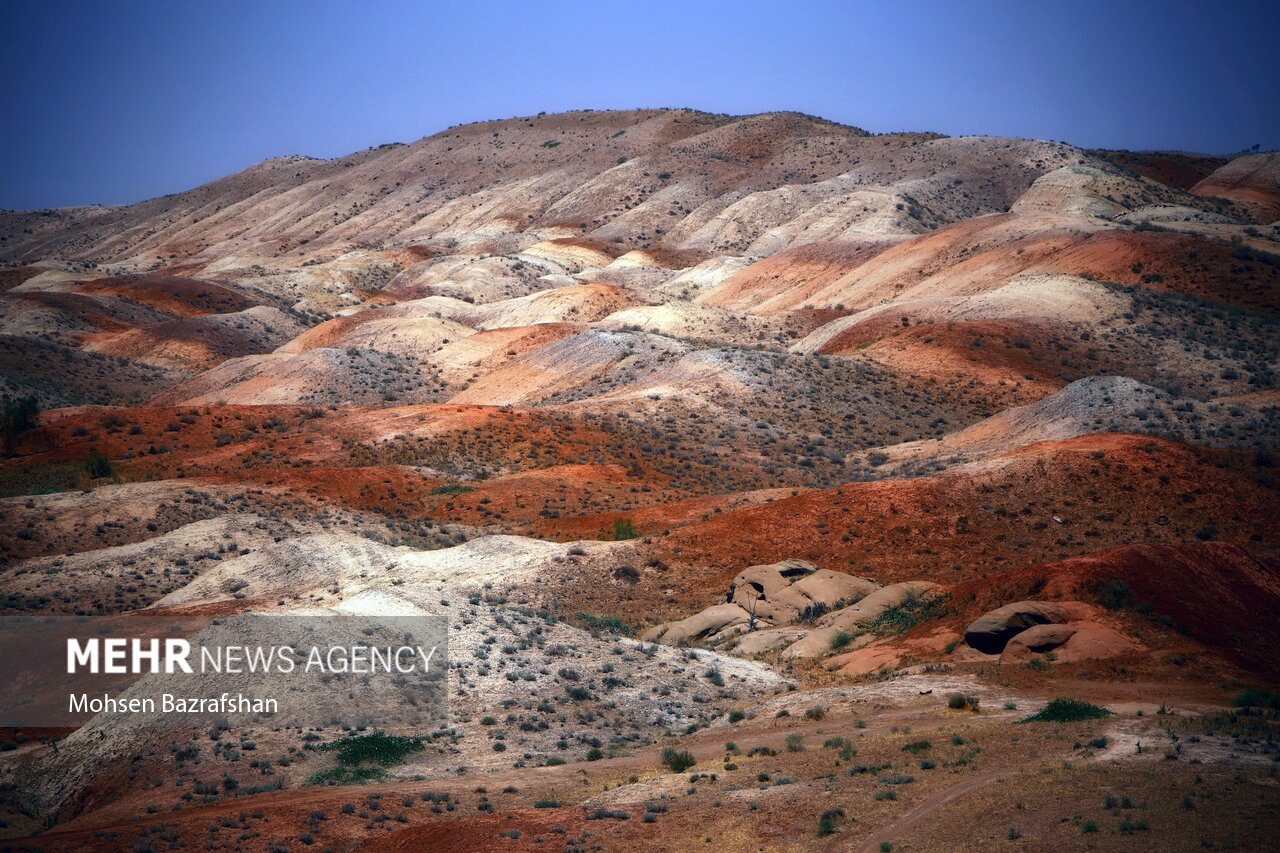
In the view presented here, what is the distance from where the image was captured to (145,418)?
50375 mm

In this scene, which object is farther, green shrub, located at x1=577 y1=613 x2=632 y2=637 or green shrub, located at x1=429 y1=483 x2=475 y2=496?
green shrub, located at x1=429 y1=483 x2=475 y2=496

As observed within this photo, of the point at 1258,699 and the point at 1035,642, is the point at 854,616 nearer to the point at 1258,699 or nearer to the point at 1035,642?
the point at 1035,642

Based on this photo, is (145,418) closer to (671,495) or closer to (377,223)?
(671,495)

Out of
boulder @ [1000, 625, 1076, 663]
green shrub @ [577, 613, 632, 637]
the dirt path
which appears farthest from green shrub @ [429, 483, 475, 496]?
the dirt path

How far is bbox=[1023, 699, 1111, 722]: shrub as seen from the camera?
60.1 feet

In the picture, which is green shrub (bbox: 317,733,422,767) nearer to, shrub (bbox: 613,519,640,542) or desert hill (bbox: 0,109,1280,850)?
desert hill (bbox: 0,109,1280,850)

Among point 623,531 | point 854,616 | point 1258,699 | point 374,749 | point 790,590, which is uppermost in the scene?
point 623,531

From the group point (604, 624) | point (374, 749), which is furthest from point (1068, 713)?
point (604, 624)

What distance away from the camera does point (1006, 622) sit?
23.6 metres

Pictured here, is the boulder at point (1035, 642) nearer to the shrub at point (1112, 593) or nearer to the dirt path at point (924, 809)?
the shrub at point (1112, 593)

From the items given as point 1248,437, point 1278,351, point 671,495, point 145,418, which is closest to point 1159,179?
point 1278,351

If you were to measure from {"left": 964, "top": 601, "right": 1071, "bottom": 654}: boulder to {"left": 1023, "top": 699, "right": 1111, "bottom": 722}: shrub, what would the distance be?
14.8 feet

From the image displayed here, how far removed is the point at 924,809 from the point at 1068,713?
16.3 ft

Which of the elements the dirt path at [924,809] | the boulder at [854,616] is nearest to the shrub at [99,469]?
the boulder at [854,616]
